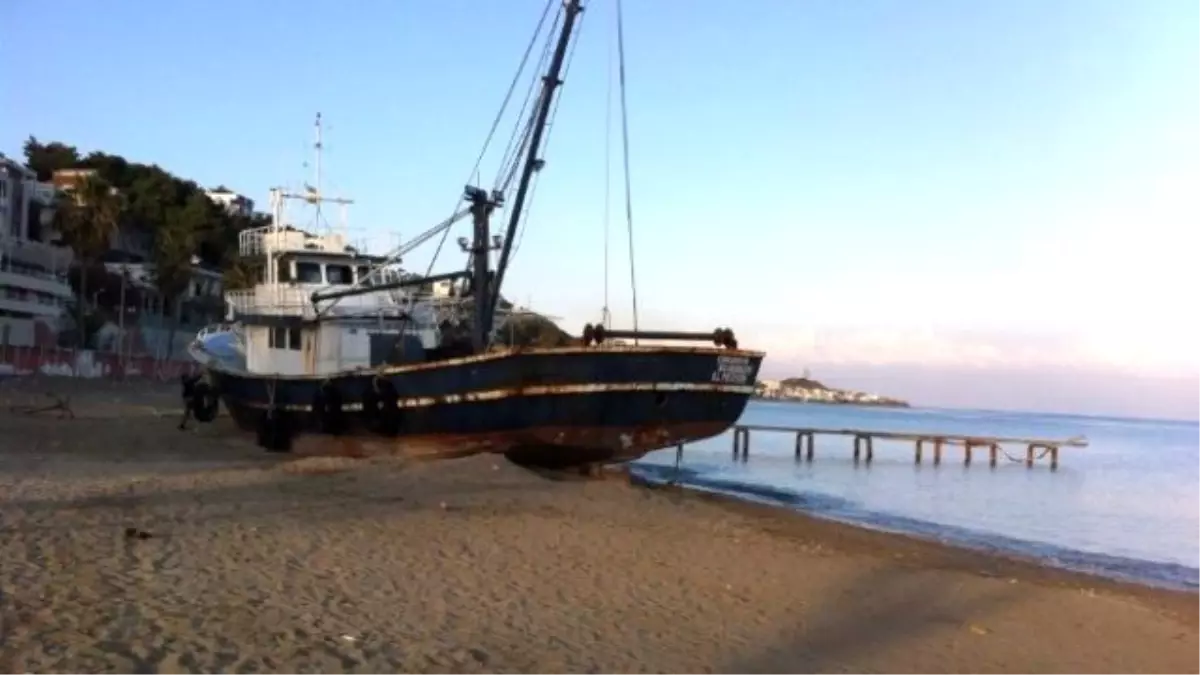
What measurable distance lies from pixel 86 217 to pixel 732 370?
199ft

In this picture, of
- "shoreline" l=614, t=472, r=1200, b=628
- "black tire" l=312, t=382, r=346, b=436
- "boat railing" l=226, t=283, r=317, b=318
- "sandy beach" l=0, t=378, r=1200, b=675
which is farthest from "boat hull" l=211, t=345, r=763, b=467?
"boat railing" l=226, t=283, r=317, b=318

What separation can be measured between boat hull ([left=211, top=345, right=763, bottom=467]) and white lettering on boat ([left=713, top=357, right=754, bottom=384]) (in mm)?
25

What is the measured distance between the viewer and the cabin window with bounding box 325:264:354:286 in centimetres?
2852

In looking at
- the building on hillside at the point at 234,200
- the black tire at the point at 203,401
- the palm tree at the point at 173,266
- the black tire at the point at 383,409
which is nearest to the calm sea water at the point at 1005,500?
the black tire at the point at 383,409

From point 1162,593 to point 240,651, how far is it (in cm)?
1563

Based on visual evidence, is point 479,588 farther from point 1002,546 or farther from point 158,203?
point 158,203

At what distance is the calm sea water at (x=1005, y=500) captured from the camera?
2397 centimetres

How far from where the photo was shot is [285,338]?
91.3 feet

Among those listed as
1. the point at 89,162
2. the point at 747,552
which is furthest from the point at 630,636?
the point at 89,162

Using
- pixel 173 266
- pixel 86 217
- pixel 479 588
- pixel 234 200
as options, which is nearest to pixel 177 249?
pixel 173 266

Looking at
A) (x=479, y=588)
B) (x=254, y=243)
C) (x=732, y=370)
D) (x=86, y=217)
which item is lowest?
(x=479, y=588)

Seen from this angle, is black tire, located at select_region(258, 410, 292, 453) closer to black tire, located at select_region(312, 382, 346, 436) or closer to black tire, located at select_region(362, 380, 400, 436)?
black tire, located at select_region(312, 382, 346, 436)

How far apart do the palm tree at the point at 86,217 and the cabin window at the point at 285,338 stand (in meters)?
47.4

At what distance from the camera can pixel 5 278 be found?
58656 millimetres
